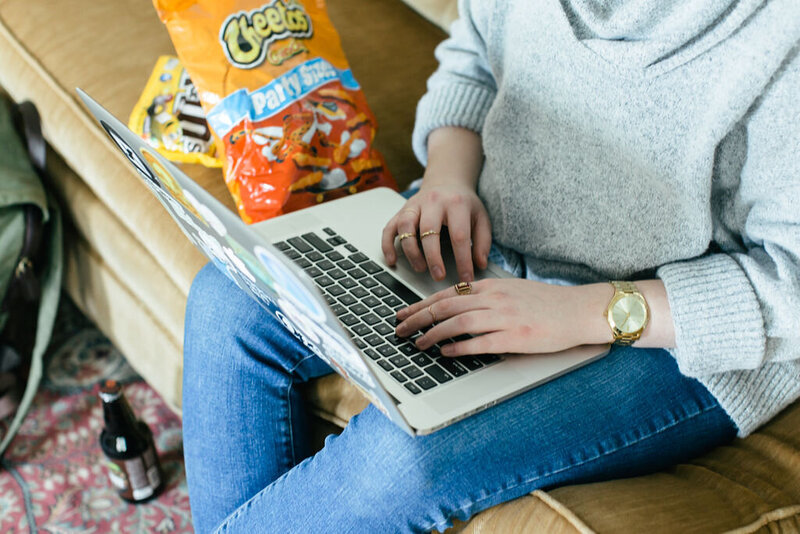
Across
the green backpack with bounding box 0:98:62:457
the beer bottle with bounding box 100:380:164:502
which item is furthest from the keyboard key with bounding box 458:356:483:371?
the green backpack with bounding box 0:98:62:457

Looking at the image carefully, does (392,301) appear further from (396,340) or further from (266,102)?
(266,102)

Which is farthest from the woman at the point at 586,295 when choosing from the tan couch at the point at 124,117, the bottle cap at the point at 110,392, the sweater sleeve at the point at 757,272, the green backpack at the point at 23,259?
the green backpack at the point at 23,259

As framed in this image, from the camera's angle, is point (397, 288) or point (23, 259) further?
point (23, 259)

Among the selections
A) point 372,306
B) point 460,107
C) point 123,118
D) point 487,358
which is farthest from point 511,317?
point 123,118

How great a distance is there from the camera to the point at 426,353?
2.38 feet

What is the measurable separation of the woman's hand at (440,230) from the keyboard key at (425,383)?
0.48 ft

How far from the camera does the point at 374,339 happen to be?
2.42 ft

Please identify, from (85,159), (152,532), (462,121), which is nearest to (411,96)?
(462,121)

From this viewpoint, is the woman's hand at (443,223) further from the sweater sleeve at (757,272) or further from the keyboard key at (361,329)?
the sweater sleeve at (757,272)

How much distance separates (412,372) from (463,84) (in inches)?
18.0

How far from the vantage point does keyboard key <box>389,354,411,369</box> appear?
71 centimetres

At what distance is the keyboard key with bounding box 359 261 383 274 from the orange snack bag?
9.8 inches

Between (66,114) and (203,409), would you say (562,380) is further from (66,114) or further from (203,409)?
(66,114)

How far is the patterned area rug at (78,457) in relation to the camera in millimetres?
1144
